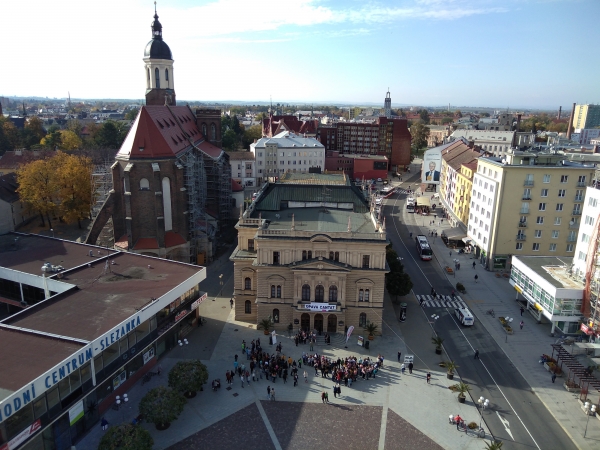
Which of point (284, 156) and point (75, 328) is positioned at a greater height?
point (284, 156)

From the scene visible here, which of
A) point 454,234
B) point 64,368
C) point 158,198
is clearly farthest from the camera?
point 454,234

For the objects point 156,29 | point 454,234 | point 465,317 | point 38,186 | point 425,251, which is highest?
point 156,29

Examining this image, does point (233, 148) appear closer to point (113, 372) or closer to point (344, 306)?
point (344, 306)

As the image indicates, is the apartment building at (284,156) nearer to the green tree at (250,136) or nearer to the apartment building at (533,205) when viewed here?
the green tree at (250,136)

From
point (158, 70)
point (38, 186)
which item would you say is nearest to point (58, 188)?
point (38, 186)

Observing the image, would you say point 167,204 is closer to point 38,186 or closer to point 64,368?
point 38,186

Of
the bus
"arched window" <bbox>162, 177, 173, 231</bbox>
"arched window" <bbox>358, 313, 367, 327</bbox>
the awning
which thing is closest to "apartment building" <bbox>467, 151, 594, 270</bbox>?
the bus

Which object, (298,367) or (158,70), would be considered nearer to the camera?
→ (298,367)
